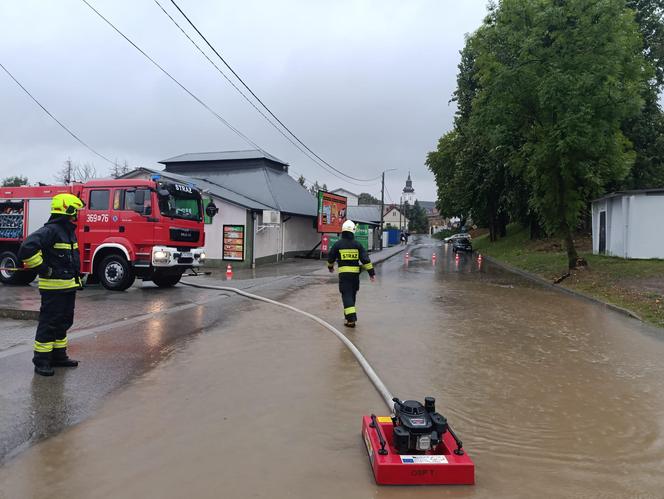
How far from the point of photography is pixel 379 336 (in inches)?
316

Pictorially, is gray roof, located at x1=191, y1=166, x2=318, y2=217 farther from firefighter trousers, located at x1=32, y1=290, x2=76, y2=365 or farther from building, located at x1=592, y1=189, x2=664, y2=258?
firefighter trousers, located at x1=32, y1=290, x2=76, y2=365

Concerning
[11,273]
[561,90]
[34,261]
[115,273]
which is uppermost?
[561,90]

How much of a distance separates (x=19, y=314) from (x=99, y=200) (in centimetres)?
446

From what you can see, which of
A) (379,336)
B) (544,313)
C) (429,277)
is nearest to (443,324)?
(379,336)

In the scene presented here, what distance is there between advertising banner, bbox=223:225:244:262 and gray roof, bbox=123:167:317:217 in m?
1.79

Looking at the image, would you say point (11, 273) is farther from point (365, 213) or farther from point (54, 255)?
point (365, 213)

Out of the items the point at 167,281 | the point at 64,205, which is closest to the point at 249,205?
the point at 167,281

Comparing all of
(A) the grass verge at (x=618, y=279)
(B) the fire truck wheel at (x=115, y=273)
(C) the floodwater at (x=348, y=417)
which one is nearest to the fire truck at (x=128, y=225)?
(B) the fire truck wheel at (x=115, y=273)

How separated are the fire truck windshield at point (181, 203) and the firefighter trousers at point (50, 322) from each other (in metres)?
6.91

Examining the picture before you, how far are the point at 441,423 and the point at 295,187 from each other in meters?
30.3

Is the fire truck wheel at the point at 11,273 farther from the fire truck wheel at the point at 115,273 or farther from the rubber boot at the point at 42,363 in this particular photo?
the rubber boot at the point at 42,363

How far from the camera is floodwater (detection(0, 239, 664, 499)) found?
334 cm

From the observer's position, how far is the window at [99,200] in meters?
12.7

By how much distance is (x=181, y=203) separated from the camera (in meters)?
13.4
